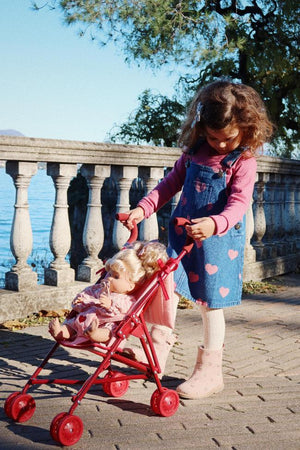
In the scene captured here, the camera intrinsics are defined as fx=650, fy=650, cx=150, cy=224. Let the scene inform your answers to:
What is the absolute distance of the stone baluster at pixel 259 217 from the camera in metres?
7.46

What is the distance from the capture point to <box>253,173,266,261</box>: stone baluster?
746 cm

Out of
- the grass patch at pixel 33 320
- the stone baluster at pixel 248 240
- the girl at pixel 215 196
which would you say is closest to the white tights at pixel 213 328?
the girl at pixel 215 196

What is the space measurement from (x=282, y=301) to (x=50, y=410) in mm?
3593

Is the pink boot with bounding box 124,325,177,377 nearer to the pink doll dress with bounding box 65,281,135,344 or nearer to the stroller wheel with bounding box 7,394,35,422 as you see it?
the pink doll dress with bounding box 65,281,135,344

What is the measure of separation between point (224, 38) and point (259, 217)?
992cm

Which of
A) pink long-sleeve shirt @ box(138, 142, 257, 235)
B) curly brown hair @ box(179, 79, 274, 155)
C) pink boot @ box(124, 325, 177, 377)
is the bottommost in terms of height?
pink boot @ box(124, 325, 177, 377)

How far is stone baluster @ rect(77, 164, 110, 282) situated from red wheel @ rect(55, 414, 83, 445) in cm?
273

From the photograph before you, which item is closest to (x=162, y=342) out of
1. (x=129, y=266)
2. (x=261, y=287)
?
(x=129, y=266)

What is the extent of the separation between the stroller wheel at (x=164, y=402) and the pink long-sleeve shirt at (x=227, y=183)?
833 mm

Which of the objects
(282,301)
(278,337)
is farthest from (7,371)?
(282,301)

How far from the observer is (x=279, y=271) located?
307 inches

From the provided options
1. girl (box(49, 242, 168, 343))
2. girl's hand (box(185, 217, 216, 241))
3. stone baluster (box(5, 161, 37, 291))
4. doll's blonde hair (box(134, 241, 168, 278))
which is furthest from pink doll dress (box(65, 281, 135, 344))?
stone baluster (box(5, 161, 37, 291))

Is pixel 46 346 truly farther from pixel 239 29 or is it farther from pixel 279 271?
pixel 239 29

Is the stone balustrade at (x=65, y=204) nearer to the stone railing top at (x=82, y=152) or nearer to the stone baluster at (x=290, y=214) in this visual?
the stone railing top at (x=82, y=152)
